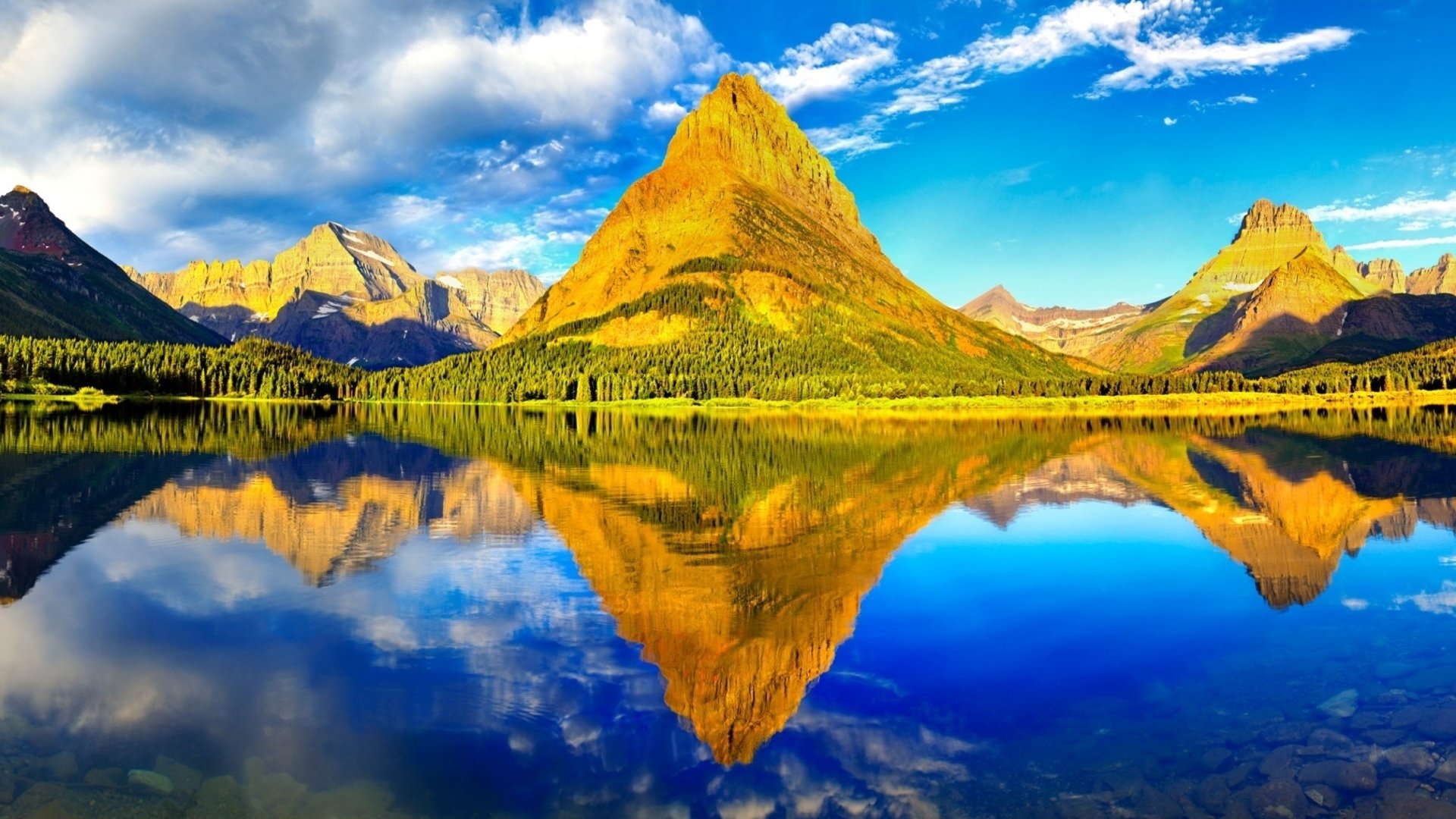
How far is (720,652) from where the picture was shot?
2248 centimetres

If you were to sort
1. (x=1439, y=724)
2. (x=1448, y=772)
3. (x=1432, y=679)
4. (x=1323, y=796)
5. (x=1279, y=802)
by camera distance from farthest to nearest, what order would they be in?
(x=1432, y=679) → (x=1439, y=724) → (x=1448, y=772) → (x=1323, y=796) → (x=1279, y=802)

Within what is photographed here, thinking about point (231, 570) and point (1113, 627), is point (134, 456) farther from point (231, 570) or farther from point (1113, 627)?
point (1113, 627)

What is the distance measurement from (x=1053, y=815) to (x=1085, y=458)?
73222mm

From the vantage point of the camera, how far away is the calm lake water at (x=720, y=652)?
50.3ft

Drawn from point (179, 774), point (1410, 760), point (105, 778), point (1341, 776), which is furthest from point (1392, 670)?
point (105, 778)

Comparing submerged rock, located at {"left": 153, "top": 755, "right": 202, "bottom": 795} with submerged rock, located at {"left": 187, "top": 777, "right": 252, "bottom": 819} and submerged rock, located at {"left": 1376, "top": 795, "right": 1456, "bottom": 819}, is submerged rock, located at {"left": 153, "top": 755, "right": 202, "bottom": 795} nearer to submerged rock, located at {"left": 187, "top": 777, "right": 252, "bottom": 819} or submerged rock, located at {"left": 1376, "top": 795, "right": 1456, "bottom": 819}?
submerged rock, located at {"left": 187, "top": 777, "right": 252, "bottom": 819}

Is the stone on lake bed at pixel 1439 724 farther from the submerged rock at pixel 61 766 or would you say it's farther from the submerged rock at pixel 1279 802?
the submerged rock at pixel 61 766

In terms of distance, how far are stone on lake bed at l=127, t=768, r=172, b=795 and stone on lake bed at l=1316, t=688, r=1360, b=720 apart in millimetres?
23944

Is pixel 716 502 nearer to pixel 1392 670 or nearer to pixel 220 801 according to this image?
pixel 1392 670

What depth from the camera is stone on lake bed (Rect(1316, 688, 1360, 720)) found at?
1877 centimetres

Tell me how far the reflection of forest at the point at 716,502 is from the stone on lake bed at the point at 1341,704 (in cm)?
1014

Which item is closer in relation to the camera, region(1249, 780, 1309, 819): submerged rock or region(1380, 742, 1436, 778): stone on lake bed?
region(1249, 780, 1309, 819): submerged rock

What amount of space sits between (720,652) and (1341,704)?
14.9 m

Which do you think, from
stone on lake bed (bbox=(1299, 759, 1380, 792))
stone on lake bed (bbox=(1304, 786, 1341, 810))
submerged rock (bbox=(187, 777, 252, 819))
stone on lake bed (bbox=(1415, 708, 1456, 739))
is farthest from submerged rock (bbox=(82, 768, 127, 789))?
stone on lake bed (bbox=(1415, 708, 1456, 739))
